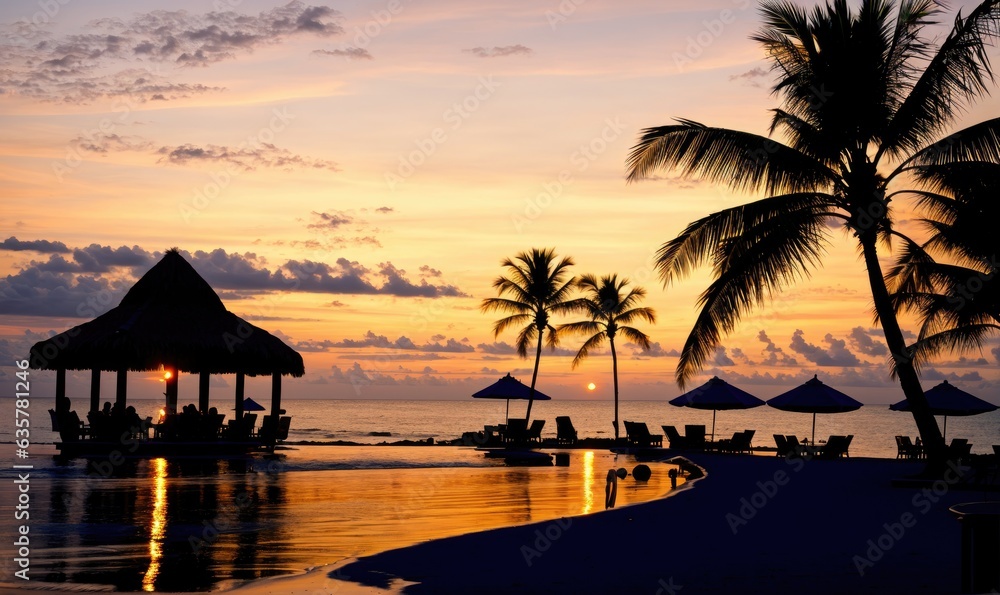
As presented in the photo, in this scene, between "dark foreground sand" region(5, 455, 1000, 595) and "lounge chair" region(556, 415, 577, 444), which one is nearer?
"dark foreground sand" region(5, 455, 1000, 595)

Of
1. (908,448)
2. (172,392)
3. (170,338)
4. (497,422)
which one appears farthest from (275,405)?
(497,422)

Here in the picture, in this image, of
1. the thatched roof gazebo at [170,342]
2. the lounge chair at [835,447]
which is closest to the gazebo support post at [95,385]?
the thatched roof gazebo at [170,342]

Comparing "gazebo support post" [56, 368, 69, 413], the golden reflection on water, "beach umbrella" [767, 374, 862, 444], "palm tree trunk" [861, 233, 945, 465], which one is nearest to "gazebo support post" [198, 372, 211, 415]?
"gazebo support post" [56, 368, 69, 413]

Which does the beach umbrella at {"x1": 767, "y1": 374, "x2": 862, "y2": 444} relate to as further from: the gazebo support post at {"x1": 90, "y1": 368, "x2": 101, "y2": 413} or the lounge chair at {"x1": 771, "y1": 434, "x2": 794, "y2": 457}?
the gazebo support post at {"x1": 90, "y1": 368, "x2": 101, "y2": 413}

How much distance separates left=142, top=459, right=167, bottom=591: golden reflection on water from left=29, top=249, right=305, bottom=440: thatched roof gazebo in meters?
5.64

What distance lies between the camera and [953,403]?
2880 centimetres

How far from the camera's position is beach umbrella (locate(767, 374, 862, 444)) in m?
29.6

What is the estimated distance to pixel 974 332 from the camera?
89.8 feet

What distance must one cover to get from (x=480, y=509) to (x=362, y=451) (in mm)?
19179

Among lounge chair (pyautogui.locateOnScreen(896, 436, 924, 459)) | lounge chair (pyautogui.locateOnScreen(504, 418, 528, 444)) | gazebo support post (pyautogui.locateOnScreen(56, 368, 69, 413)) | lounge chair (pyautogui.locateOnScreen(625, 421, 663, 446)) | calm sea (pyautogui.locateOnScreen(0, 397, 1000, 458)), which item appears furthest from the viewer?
calm sea (pyautogui.locateOnScreen(0, 397, 1000, 458))

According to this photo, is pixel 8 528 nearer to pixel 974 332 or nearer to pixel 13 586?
pixel 13 586

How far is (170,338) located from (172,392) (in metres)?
3.38

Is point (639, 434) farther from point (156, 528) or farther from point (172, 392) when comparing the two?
point (156, 528)

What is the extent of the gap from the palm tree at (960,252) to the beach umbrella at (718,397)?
330 inches
